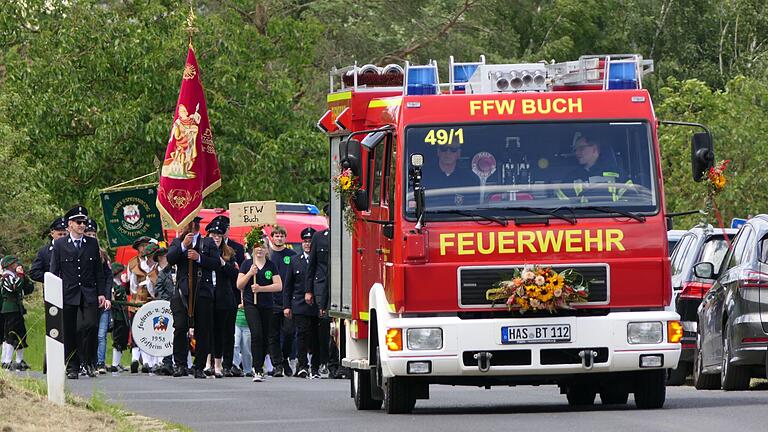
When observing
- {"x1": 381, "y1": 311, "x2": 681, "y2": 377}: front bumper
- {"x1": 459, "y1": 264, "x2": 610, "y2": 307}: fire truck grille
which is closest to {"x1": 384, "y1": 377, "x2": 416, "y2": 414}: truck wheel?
{"x1": 381, "y1": 311, "x2": 681, "y2": 377}: front bumper

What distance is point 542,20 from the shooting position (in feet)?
207

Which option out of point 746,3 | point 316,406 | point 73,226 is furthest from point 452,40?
point 316,406

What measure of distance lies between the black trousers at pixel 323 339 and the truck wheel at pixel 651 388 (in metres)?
10.7

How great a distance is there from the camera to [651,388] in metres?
15.8

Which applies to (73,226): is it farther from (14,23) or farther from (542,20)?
(542,20)

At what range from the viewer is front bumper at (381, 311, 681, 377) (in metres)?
15.1

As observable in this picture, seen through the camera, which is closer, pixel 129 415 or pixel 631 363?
pixel 631 363

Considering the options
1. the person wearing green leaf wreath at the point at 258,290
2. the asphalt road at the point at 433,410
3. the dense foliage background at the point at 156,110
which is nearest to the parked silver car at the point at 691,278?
the asphalt road at the point at 433,410

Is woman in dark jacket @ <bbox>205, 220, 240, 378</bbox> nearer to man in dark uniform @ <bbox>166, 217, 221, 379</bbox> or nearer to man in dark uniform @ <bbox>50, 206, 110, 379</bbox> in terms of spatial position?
man in dark uniform @ <bbox>166, 217, 221, 379</bbox>

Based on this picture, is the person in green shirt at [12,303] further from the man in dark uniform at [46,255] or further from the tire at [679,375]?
the tire at [679,375]

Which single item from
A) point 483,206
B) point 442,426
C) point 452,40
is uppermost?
point 452,40

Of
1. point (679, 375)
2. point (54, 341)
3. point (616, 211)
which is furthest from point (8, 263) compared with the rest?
point (616, 211)

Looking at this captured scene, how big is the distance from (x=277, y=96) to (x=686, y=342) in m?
22.1

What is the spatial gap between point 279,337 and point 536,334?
12357 millimetres
